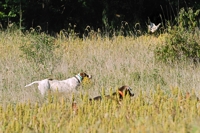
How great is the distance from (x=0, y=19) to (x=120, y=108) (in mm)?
11880

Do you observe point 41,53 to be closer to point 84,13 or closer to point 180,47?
point 180,47

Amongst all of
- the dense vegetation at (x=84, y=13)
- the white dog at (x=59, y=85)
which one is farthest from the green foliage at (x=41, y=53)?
the dense vegetation at (x=84, y=13)

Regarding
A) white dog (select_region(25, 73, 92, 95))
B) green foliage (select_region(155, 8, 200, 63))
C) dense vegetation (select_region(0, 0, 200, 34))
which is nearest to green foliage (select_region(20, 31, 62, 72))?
white dog (select_region(25, 73, 92, 95))

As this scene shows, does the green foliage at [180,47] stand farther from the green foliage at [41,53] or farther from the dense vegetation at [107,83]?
the green foliage at [41,53]

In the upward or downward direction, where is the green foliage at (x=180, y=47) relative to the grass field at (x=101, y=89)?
upward

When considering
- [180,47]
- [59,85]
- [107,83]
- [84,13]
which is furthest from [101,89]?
[84,13]

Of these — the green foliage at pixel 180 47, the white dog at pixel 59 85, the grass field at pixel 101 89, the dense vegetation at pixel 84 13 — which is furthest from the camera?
the dense vegetation at pixel 84 13

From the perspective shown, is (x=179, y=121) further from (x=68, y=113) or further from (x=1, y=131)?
(x=1, y=131)

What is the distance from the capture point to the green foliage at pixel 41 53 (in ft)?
30.4

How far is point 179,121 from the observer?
4.23m

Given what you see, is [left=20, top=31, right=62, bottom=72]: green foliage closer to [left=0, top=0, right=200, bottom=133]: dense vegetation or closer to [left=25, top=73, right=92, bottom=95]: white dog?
[left=0, top=0, right=200, bottom=133]: dense vegetation

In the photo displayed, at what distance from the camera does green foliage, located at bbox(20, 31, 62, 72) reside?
9266 mm

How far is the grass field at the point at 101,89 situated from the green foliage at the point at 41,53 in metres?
0.03

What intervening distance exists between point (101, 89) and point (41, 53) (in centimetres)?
294
